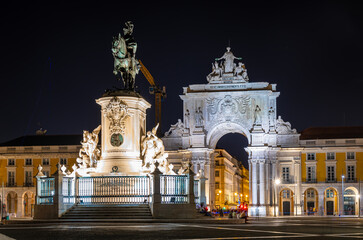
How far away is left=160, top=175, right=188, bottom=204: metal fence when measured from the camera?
29984 millimetres

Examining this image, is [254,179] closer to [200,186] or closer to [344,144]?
[344,144]

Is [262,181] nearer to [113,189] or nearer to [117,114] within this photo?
[117,114]

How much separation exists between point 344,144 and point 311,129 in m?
6.09

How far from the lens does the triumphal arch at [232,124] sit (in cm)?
7400

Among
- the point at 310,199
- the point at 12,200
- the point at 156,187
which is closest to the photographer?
the point at 156,187

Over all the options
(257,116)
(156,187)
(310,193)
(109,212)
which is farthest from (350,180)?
(109,212)

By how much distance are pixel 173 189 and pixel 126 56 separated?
269 inches

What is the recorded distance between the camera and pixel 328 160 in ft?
248

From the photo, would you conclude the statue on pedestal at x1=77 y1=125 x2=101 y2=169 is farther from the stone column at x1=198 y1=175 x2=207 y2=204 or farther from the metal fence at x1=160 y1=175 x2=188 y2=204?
the stone column at x1=198 y1=175 x2=207 y2=204

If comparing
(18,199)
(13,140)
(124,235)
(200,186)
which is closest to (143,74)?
(13,140)

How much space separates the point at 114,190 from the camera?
3041 cm

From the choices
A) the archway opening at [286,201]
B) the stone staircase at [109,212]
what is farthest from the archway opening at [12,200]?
the stone staircase at [109,212]

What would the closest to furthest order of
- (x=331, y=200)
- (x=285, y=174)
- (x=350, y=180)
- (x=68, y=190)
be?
1. (x=68, y=190)
2. (x=350, y=180)
3. (x=285, y=174)
4. (x=331, y=200)

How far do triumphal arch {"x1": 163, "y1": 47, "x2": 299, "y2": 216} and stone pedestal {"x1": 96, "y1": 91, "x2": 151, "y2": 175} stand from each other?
42.4 meters
